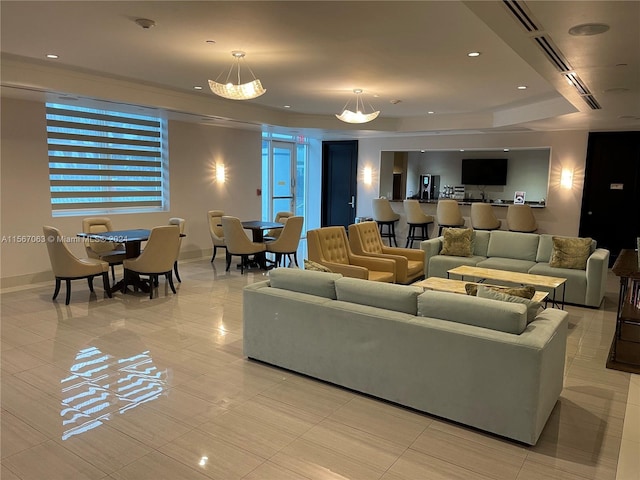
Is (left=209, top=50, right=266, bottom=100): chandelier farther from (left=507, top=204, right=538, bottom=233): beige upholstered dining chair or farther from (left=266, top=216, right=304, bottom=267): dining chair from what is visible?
(left=507, top=204, right=538, bottom=233): beige upholstered dining chair

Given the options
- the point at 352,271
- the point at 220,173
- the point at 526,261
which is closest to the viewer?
the point at 352,271

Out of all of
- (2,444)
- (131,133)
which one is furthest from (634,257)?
(131,133)

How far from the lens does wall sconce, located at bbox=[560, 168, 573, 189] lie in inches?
353

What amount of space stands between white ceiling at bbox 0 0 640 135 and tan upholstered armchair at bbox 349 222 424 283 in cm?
203

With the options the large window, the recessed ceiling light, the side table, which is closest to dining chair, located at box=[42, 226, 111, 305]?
the large window

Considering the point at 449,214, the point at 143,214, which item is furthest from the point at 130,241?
the point at 449,214

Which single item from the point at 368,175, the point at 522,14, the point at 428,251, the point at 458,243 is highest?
the point at 522,14

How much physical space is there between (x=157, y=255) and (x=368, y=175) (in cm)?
659

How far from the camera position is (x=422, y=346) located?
3.01 meters

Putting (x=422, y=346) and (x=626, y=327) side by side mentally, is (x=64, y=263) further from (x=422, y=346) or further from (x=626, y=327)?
(x=626, y=327)

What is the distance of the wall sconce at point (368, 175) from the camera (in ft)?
36.8

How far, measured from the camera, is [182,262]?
28.1ft

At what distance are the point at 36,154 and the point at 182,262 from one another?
3008 mm

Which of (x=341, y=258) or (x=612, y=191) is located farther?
(x=612, y=191)
